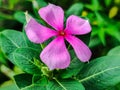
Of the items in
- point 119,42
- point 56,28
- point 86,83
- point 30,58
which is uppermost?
point 56,28

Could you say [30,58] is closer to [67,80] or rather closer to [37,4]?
[67,80]

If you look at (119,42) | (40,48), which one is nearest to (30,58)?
(40,48)

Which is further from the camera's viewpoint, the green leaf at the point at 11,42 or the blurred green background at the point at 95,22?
the blurred green background at the point at 95,22

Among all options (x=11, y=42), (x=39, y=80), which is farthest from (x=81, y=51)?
(x=11, y=42)

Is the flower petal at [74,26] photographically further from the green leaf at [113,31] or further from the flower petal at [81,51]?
the green leaf at [113,31]

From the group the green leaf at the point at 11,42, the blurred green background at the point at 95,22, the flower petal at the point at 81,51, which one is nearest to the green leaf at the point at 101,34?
the blurred green background at the point at 95,22
